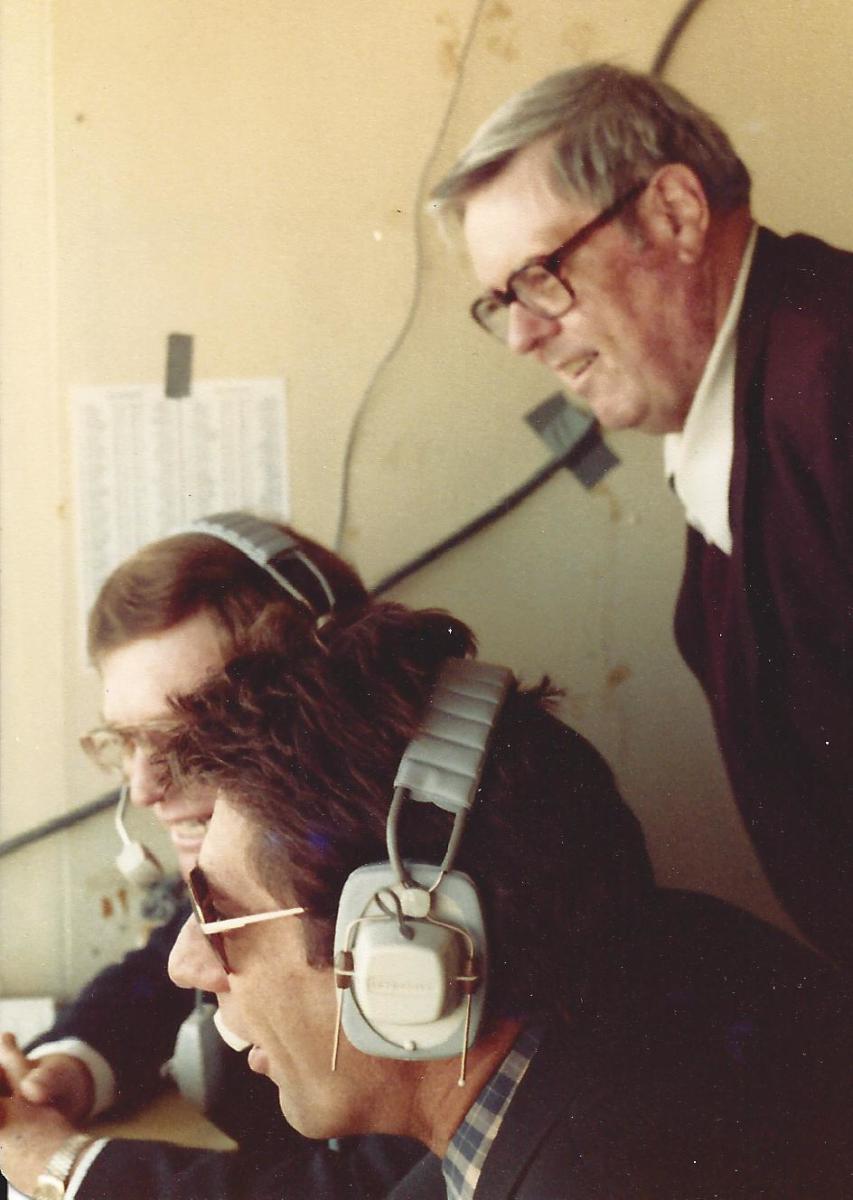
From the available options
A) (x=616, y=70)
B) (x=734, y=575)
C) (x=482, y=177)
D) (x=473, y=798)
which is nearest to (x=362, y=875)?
(x=473, y=798)

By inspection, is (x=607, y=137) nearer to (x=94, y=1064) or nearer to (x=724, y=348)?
(x=724, y=348)

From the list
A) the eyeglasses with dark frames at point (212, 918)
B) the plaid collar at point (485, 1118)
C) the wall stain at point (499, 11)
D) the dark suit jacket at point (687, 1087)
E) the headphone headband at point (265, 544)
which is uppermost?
the wall stain at point (499, 11)

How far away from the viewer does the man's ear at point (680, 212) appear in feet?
2.86

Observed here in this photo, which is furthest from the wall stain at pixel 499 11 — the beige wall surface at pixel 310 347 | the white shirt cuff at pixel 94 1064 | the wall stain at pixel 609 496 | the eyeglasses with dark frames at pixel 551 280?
the white shirt cuff at pixel 94 1064

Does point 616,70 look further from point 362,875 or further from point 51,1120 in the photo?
point 51,1120

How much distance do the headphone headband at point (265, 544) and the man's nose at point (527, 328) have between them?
31cm

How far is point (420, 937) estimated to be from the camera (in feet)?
1.79

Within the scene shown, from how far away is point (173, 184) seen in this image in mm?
1192

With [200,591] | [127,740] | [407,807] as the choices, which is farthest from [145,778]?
[407,807]

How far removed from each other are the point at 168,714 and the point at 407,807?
41cm

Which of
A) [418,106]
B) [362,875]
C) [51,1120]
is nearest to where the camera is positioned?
[362,875]

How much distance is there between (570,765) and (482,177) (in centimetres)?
60

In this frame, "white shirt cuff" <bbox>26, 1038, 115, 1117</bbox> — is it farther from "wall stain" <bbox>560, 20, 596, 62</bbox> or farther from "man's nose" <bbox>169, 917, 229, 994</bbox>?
"wall stain" <bbox>560, 20, 596, 62</bbox>

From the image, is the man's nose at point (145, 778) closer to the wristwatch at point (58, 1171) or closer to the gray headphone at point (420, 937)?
the wristwatch at point (58, 1171)
